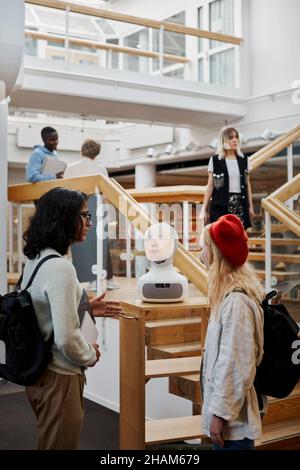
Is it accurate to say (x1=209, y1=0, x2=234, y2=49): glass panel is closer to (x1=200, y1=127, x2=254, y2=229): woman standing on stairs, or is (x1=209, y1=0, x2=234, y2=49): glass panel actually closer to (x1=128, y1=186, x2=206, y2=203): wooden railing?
(x1=128, y1=186, x2=206, y2=203): wooden railing

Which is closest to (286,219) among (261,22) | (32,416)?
A: (32,416)

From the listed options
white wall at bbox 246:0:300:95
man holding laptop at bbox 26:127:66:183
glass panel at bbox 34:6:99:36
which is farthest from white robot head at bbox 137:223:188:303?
glass panel at bbox 34:6:99:36

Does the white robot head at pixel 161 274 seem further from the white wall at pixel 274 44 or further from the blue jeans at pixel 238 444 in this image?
the white wall at pixel 274 44

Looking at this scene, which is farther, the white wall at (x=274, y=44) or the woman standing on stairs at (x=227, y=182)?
the white wall at (x=274, y=44)

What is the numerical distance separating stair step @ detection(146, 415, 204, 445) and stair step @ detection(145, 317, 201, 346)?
2.34 ft

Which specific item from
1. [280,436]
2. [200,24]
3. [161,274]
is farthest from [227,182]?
[200,24]

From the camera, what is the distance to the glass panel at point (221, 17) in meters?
7.14

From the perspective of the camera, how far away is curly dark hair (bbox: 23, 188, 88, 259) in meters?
2.10

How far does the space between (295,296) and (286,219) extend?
0.51m

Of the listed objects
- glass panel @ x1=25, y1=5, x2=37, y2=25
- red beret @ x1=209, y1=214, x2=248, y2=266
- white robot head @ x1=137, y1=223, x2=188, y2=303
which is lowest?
white robot head @ x1=137, y1=223, x2=188, y2=303

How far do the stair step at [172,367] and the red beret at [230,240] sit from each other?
3.55 ft

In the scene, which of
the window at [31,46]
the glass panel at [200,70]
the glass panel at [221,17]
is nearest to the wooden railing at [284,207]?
the glass panel at [221,17]

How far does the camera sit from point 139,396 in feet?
9.32
